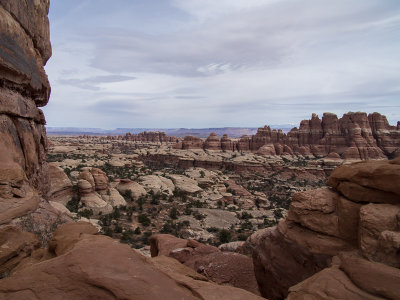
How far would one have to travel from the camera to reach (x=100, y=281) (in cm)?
388

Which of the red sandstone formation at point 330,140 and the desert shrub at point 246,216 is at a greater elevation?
the red sandstone formation at point 330,140

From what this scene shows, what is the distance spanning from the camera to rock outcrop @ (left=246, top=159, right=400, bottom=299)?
449cm

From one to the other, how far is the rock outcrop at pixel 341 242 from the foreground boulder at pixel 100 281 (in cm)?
198

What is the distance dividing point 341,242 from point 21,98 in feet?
41.0

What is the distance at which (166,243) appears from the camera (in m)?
11.9

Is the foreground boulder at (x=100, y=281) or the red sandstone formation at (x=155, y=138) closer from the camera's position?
the foreground boulder at (x=100, y=281)

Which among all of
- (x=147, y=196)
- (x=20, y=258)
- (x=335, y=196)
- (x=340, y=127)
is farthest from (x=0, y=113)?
(x=340, y=127)

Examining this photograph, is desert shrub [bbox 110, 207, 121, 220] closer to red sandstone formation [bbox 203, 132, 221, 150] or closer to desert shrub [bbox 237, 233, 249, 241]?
desert shrub [bbox 237, 233, 249, 241]

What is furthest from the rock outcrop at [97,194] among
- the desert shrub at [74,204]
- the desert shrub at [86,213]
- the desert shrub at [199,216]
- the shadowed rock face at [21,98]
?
the shadowed rock face at [21,98]

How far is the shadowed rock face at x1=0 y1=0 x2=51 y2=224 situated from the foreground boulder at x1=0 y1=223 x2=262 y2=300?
284 centimetres

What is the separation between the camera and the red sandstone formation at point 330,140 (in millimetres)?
69438

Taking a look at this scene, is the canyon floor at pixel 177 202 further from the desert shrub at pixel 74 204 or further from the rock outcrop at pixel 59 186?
the rock outcrop at pixel 59 186

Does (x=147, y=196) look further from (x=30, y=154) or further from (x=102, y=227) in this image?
(x=30, y=154)

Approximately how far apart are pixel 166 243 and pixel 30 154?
292 inches
